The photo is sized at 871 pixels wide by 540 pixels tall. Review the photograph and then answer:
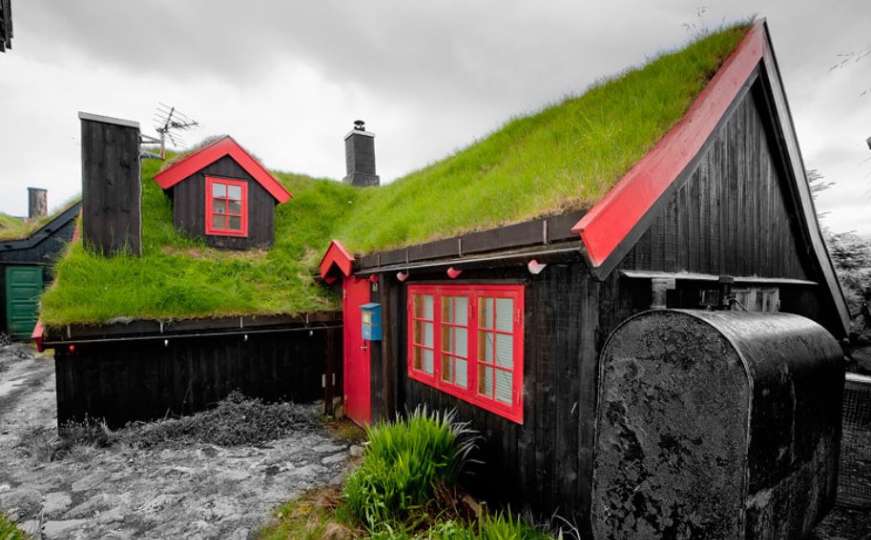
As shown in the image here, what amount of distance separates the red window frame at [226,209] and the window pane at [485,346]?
7.67m

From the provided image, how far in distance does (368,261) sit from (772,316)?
196 inches

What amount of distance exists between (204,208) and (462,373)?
7897mm

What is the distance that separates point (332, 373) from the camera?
7645mm

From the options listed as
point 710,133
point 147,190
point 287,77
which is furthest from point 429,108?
point 710,133

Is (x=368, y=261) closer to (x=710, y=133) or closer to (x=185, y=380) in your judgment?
(x=185, y=380)

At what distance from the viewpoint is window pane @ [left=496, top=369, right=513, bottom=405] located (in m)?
4.07

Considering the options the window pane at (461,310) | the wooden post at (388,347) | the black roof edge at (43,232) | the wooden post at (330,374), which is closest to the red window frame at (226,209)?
the wooden post at (330,374)

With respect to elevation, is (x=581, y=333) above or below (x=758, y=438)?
above

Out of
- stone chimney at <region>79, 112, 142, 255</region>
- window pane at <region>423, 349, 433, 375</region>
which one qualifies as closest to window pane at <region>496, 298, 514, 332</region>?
window pane at <region>423, 349, 433, 375</region>

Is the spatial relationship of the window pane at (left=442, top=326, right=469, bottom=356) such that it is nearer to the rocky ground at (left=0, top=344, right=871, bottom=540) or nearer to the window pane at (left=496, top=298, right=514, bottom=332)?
the window pane at (left=496, top=298, right=514, bottom=332)

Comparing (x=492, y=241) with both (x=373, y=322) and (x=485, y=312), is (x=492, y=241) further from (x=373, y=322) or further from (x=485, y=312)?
(x=373, y=322)

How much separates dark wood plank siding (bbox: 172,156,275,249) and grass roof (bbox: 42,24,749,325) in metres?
0.27

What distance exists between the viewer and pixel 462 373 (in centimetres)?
471

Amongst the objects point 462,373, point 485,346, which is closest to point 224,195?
point 462,373
